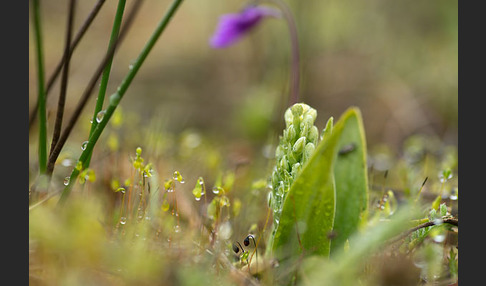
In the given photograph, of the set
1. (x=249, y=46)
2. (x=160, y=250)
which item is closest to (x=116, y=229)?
(x=160, y=250)

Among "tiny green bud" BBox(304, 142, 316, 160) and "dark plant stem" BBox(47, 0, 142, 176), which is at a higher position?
"dark plant stem" BBox(47, 0, 142, 176)

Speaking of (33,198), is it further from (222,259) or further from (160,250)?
(222,259)

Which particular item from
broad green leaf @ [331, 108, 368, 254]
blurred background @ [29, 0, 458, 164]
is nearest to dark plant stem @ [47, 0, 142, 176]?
broad green leaf @ [331, 108, 368, 254]

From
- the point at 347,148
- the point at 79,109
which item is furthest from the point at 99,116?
the point at 347,148

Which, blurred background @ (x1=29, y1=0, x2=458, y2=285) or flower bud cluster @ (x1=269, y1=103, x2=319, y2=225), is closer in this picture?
flower bud cluster @ (x1=269, y1=103, x2=319, y2=225)

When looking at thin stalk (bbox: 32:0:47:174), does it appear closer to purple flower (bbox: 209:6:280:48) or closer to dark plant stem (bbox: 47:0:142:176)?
dark plant stem (bbox: 47:0:142:176)

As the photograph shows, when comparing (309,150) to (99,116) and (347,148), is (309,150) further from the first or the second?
(99,116)

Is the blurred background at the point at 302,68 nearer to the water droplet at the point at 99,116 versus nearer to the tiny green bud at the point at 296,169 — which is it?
the water droplet at the point at 99,116
